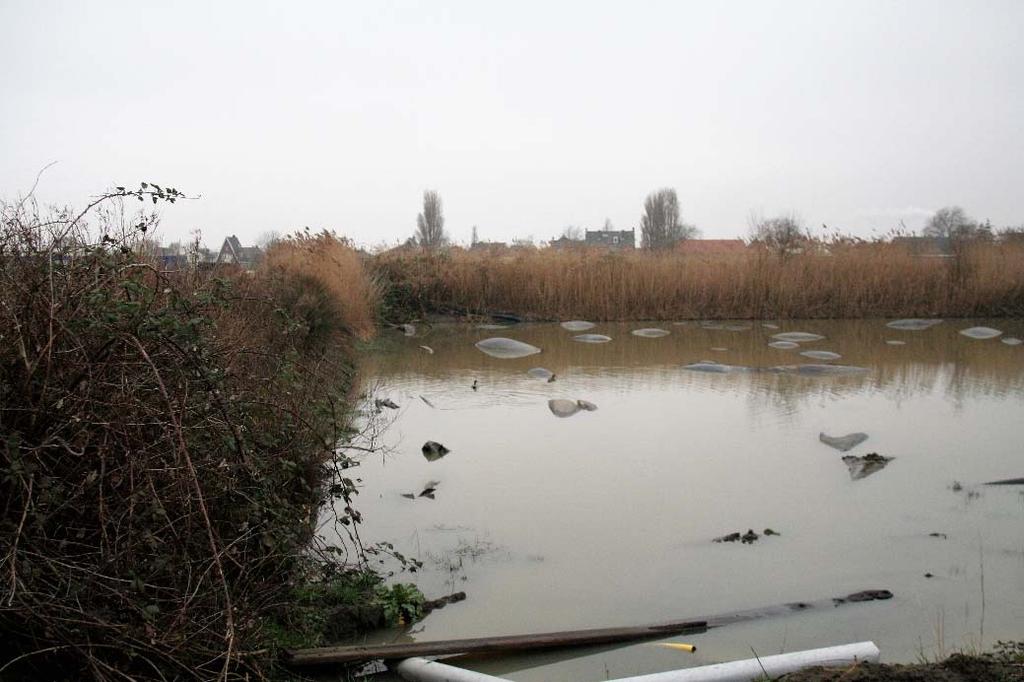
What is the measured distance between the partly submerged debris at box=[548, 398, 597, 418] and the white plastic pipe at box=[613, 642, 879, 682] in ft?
18.1

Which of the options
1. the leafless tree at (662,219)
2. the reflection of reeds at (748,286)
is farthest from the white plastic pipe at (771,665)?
the leafless tree at (662,219)

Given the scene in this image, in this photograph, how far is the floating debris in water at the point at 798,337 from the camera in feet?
50.3

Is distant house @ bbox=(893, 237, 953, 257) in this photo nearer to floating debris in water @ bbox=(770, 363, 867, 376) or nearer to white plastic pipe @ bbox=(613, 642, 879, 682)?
floating debris in water @ bbox=(770, 363, 867, 376)

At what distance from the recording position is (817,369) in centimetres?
1166

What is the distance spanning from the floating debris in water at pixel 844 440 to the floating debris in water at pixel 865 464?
38 cm

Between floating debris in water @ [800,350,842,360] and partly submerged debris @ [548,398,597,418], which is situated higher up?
floating debris in water @ [800,350,842,360]

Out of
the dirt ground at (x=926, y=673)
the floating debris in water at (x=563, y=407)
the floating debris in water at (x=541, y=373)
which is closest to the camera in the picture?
the dirt ground at (x=926, y=673)

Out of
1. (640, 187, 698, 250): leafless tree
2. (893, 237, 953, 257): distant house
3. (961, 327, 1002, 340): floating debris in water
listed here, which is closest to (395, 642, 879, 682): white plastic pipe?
(961, 327, 1002, 340): floating debris in water

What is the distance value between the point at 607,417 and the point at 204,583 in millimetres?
6048

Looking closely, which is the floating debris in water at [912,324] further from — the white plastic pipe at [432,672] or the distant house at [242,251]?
the white plastic pipe at [432,672]

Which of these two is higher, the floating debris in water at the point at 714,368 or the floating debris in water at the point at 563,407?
the floating debris in water at the point at 714,368

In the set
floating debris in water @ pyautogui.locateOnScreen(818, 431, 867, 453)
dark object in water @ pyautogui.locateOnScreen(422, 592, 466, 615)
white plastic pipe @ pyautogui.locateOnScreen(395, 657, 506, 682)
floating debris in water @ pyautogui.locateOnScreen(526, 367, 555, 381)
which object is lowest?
dark object in water @ pyautogui.locateOnScreen(422, 592, 466, 615)

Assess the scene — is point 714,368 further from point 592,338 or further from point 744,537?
point 744,537

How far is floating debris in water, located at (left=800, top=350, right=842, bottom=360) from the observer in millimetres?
12828
